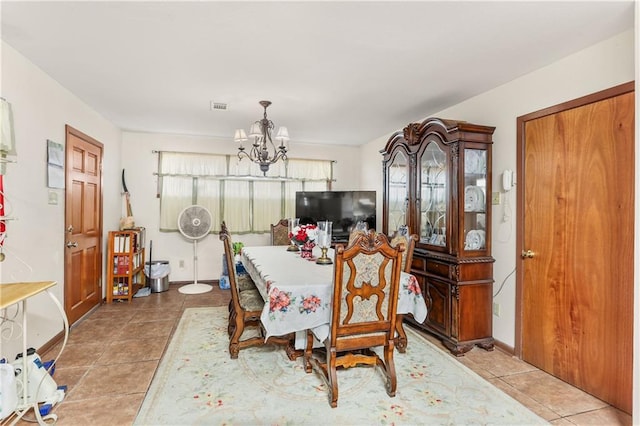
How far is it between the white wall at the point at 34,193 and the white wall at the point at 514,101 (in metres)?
3.47

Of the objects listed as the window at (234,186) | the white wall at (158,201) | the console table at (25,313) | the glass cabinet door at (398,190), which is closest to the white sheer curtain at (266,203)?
the window at (234,186)

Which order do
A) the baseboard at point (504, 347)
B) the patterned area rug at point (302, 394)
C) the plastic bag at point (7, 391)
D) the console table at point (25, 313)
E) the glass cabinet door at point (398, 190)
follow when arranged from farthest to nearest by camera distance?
the glass cabinet door at point (398, 190) → the baseboard at point (504, 347) → the patterned area rug at point (302, 394) → the plastic bag at point (7, 391) → the console table at point (25, 313)

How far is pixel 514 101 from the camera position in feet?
9.32

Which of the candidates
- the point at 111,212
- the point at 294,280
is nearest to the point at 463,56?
the point at 294,280

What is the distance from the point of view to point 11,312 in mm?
2350

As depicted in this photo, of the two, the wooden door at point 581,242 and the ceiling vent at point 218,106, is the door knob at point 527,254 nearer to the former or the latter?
the wooden door at point 581,242

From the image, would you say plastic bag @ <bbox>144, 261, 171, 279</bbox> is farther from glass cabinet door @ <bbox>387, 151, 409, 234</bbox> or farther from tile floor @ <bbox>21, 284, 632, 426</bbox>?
glass cabinet door @ <bbox>387, 151, 409, 234</bbox>

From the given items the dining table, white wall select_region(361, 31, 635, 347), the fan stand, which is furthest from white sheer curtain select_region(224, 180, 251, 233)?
white wall select_region(361, 31, 635, 347)

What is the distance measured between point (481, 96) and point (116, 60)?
3.04 metres

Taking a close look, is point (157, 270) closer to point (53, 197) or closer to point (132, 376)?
point (53, 197)

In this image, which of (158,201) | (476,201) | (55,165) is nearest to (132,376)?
(55,165)

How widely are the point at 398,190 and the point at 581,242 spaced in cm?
178

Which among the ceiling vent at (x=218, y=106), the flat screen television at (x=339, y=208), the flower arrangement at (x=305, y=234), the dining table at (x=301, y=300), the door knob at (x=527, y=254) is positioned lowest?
the dining table at (x=301, y=300)

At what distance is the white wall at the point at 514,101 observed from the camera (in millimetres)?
2143
